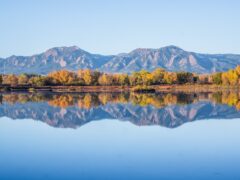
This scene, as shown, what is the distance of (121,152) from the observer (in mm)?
18750

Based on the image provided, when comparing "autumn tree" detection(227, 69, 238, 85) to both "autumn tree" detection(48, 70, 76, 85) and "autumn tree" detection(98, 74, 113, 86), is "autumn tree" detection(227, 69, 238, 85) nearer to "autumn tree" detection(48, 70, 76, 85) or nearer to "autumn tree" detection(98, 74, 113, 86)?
"autumn tree" detection(98, 74, 113, 86)

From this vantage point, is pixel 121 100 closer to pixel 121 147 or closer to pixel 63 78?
→ pixel 121 147

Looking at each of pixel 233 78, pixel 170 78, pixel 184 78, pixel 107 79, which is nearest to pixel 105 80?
pixel 107 79

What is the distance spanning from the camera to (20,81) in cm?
12725

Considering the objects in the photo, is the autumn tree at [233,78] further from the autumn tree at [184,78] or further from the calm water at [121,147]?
the calm water at [121,147]

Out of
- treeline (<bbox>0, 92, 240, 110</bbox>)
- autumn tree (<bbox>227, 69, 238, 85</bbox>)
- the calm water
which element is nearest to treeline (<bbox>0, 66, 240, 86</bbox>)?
autumn tree (<bbox>227, 69, 238, 85</bbox>)

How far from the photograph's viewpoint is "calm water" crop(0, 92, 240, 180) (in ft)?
48.5

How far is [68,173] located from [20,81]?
11627 centimetres

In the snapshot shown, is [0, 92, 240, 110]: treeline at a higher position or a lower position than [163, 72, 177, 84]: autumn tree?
higher

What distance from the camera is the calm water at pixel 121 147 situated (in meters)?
14.8

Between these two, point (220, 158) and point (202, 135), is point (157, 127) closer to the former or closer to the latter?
point (202, 135)

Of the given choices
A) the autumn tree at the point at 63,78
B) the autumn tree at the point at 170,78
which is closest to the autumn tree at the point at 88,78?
the autumn tree at the point at 63,78

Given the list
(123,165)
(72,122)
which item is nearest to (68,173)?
(123,165)

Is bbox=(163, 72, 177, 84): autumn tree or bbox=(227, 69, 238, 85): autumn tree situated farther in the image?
bbox=(163, 72, 177, 84): autumn tree
